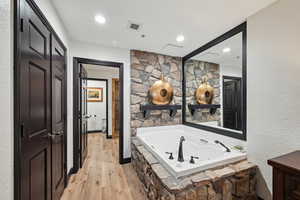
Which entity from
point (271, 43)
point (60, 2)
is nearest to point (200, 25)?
point (271, 43)

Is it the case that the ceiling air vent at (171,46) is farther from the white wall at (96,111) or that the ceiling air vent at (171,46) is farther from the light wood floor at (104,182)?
the white wall at (96,111)

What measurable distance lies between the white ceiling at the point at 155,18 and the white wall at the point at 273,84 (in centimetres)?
25

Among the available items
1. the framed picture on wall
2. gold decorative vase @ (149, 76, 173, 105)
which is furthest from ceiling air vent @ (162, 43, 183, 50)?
the framed picture on wall

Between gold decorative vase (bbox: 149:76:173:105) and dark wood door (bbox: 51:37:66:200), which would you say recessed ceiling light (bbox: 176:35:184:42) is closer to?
gold decorative vase (bbox: 149:76:173:105)

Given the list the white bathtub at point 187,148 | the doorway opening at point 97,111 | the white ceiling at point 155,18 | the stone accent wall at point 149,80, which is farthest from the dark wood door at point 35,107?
the doorway opening at point 97,111

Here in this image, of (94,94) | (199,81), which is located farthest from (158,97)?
(94,94)

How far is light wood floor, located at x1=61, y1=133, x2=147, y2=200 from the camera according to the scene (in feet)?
6.13

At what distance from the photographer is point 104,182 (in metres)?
2.18

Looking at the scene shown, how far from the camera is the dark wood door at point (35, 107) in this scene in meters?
0.98

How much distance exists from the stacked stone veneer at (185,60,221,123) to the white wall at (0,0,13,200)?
109 inches

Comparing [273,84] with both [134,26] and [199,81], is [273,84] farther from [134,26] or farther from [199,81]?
[134,26]

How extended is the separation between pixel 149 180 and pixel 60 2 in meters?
2.38

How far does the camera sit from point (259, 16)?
5.55 ft

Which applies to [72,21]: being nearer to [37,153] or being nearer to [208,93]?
[37,153]
